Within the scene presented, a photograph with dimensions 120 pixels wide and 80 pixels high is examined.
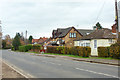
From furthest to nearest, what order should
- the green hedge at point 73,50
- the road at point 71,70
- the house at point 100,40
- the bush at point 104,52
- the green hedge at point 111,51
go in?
the house at point 100,40 → the green hedge at point 73,50 → the bush at point 104,52 → the green hedge at point 111,51 → the road at point 71,70

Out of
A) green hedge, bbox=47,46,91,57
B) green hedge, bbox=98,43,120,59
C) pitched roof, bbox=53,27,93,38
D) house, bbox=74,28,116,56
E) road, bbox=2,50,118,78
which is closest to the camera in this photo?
road, bbox=2,50,118,78

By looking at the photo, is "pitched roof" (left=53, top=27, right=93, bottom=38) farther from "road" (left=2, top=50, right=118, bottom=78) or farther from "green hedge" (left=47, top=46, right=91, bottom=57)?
"road" (left=2, top=50, right=118, bottom=78)

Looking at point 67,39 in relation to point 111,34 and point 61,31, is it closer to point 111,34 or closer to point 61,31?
point 61,31

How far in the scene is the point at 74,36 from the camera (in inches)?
1996

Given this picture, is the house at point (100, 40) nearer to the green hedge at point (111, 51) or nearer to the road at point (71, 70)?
the green hedge at point (111, 51)

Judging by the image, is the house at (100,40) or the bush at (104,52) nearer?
the bush at (104,52)

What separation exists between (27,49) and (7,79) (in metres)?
49.6

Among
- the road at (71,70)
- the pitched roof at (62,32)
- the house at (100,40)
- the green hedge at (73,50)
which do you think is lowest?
the road at (71,70)

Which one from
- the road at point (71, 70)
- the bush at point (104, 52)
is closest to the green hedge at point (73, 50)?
the bush at point (104, 52)

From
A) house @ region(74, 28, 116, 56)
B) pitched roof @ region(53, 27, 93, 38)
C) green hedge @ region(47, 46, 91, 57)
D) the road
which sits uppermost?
pitched roof @ region(53, 27, 93, 38)

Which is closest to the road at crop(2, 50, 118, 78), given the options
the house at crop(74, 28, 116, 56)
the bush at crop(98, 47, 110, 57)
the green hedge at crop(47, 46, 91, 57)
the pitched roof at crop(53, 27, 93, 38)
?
the bush at crop(98, 47, 110, 57)

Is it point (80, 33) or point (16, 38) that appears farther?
point (16, 38)

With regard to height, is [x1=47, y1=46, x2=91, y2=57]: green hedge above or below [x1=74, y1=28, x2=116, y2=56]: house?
below

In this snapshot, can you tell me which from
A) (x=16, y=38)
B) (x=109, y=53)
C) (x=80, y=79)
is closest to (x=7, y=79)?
(x=80, y=79)
